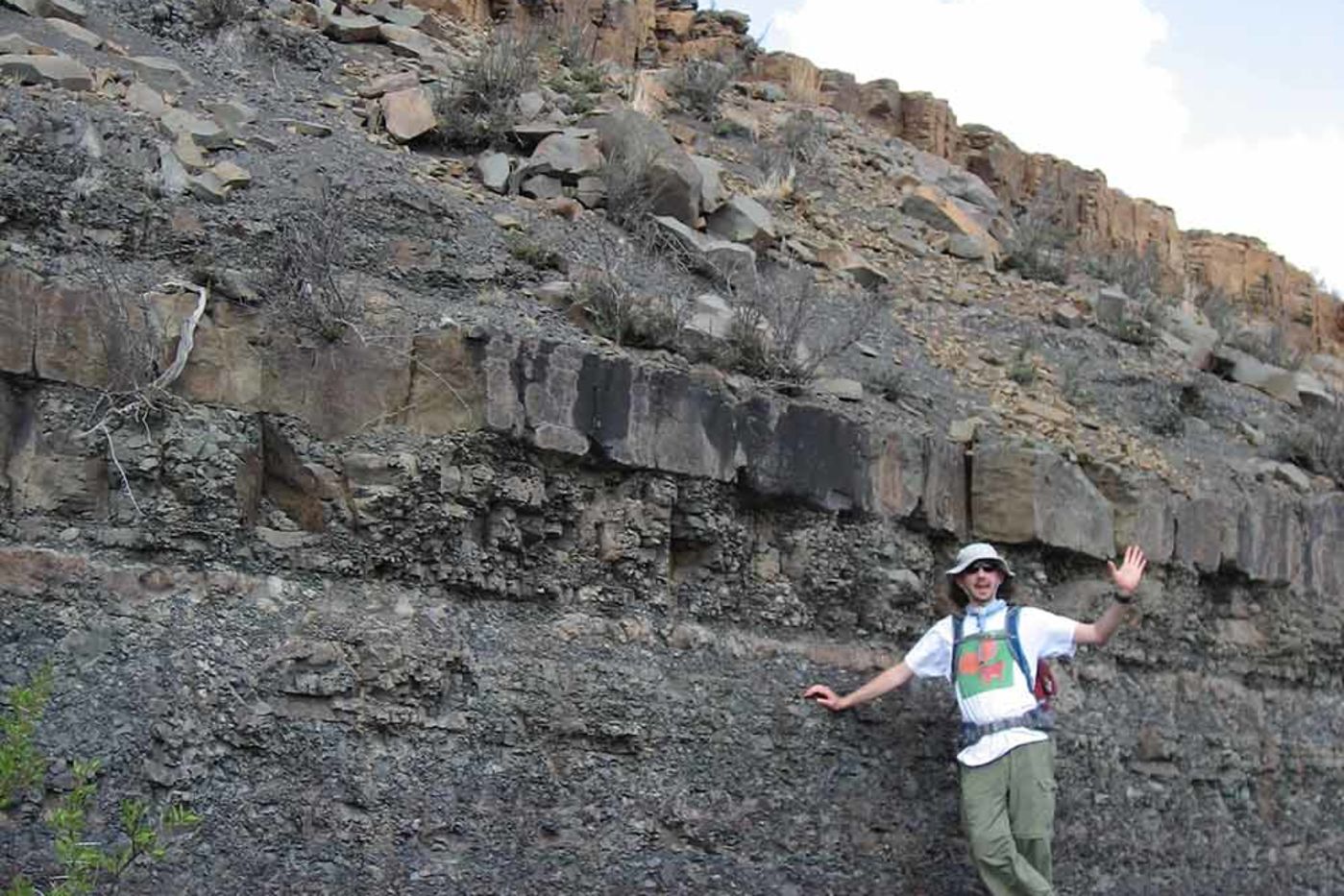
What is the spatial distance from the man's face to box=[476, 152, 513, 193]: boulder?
11.3 feet

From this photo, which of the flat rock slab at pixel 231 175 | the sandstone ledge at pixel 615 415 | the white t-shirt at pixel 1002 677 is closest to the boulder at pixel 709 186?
the sandstone ledge at pixel 615 415

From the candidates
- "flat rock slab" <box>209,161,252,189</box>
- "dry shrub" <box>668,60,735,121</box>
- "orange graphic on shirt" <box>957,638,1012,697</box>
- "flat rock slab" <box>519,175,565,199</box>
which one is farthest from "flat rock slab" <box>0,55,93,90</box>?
"dry shrub" <box>668,60,735,121</box>

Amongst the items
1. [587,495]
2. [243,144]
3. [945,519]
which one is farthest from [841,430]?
[243,144]

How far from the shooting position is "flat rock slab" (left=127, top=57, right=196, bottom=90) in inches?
336

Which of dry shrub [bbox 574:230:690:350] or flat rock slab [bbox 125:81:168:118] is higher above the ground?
flat rock slab [bbox 125:81:168:118]

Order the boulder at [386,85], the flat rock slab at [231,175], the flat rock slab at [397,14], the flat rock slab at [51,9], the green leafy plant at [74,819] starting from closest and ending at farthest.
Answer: the green leafy plant at [74,819]
the flat rock slab at [231,175]
the flat rock slab at [51,9]
the boulder at [386,85]
the flat rock slab at [397,14]

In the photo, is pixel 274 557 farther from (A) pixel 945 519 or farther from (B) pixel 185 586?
(A) pixel 945 519

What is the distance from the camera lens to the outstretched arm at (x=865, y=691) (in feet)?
23.4

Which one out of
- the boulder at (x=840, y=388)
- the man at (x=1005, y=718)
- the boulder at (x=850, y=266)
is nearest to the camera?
the man at (x=1005, y=718)

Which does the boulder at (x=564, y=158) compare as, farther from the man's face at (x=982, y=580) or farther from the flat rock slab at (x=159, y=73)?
the man's face at (x=982, y=580)

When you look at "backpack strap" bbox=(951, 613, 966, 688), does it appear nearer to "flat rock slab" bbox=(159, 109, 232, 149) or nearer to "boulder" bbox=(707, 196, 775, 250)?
"boulder" bbox=(707, 196, 775, 250)

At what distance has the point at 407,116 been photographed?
30.4ft

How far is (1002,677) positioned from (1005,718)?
179 mm

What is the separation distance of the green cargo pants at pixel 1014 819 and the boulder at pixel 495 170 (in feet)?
13.4
